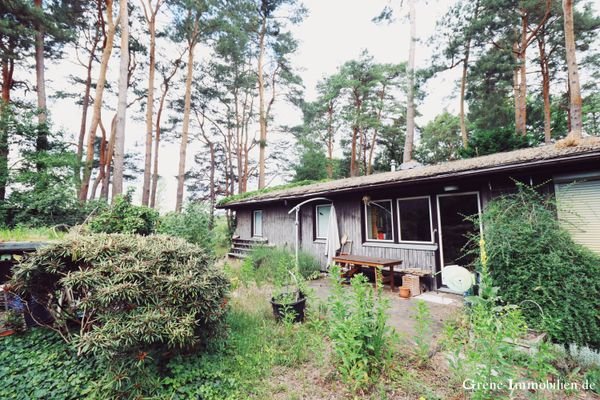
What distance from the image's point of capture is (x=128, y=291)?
255 centimetres

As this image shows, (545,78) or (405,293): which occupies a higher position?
(545,78)

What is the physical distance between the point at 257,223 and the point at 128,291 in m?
9.25

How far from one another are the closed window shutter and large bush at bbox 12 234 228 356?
17.4 feet

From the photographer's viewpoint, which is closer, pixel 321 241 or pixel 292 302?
pixel 292 302

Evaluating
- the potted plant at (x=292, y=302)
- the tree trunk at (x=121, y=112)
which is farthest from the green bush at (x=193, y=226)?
the tree trunk at (x=121, y=112)

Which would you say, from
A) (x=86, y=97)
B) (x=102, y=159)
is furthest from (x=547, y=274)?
(x=102, y=159)

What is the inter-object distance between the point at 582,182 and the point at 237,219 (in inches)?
467

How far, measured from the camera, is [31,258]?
304 cm

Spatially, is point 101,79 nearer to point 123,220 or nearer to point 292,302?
point 123,220

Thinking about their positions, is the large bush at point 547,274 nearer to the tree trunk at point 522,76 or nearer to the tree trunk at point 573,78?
the tree trunk at point 573,78

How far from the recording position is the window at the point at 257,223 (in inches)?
457

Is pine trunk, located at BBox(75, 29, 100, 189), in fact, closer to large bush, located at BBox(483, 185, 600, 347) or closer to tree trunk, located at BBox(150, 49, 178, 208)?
tree trunk, located at BBox(150, 49, 178, 208)

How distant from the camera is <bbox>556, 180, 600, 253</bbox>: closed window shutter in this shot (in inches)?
153

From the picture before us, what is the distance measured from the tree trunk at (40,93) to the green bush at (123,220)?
5.15 m
